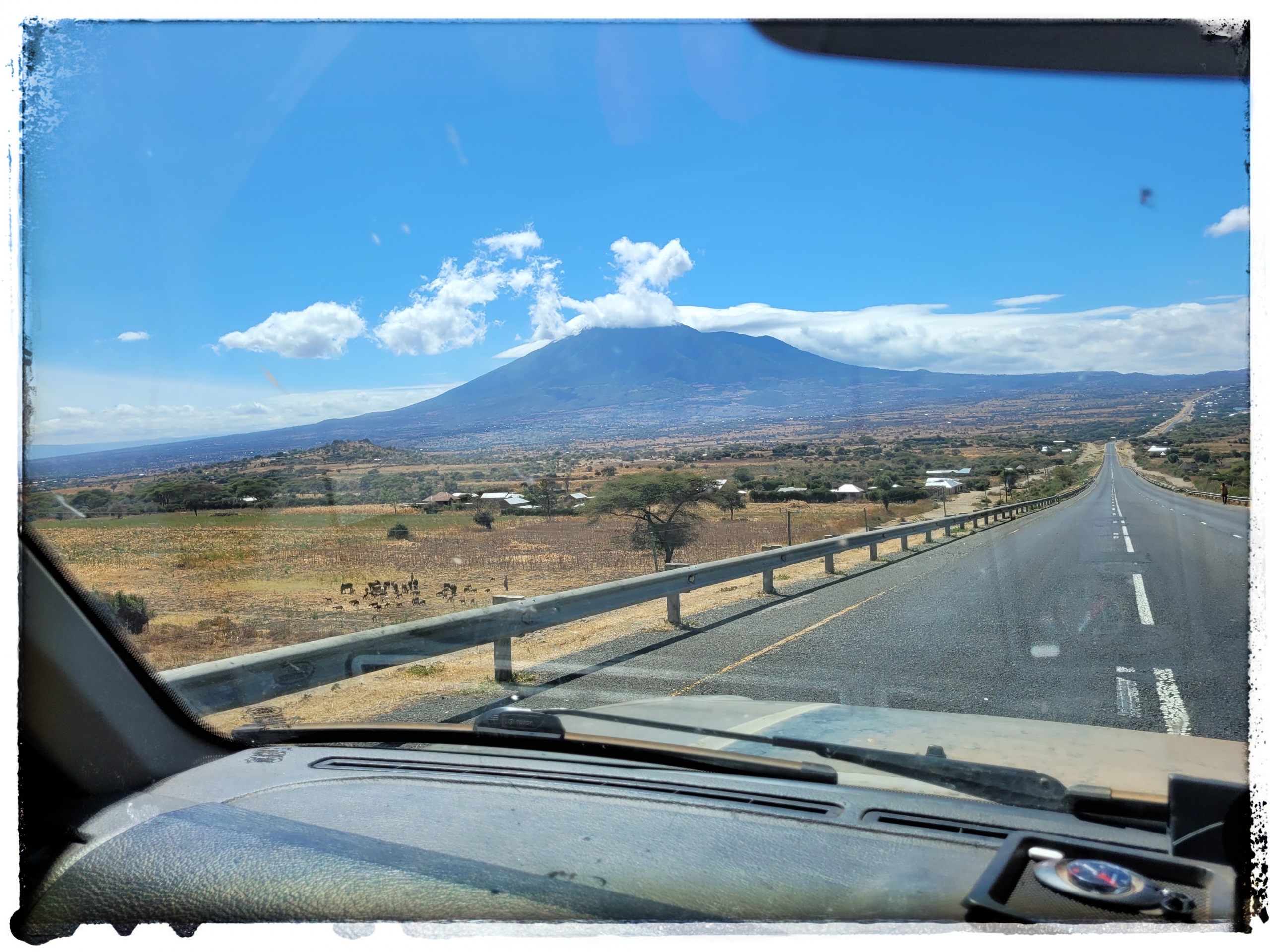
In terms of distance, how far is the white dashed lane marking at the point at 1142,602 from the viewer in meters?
9.37

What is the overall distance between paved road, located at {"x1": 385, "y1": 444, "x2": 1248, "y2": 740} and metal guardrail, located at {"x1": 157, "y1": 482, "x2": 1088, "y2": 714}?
1.34 feet

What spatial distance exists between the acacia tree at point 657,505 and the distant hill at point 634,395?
1.53 meters

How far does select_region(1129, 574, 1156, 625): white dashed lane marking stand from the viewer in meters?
9.37

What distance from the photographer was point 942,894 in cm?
221

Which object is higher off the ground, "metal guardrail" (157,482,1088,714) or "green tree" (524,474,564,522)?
"green tree" (524,474,564,522)

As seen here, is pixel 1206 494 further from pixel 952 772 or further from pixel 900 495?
pixel 900 495

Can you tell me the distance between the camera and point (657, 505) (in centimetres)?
1598

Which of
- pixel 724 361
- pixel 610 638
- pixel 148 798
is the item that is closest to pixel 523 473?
pixel 610 638

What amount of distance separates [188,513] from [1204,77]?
6588 millimetres

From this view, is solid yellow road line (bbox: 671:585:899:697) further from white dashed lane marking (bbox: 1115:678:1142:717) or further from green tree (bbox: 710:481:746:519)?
green tree (bbox: 710:481:746:519)

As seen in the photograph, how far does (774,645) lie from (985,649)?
6.05ft

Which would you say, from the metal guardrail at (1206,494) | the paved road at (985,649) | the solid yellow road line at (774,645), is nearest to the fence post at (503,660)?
the paved road at (985,649)

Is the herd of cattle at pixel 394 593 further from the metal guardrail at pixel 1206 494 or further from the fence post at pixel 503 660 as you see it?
the metal guardrail at pixel 1206 494

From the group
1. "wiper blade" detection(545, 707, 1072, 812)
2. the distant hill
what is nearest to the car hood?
"wiper blade" detection(545, 707, 1072, 812)
